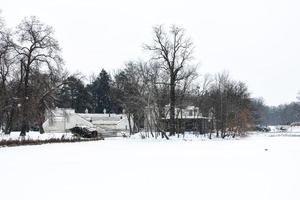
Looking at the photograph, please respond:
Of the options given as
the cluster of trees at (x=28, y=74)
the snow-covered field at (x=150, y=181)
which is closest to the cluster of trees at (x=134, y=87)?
the cluster of trees at (x=28, y=74)

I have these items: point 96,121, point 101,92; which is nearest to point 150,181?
point 96,121

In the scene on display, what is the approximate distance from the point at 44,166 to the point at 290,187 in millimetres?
10409

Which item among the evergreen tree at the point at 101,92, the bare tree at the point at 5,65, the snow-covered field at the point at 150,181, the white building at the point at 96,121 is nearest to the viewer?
the snow-covered field at the point at 150,181

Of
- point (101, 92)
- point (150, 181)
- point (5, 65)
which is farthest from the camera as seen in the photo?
point (101, 92)

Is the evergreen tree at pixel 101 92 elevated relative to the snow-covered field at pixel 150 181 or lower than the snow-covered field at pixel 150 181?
elevated

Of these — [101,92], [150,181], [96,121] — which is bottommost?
[150,181]

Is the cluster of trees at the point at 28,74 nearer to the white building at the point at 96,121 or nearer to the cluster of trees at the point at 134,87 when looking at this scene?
the cluster of trees at the point at 134,87

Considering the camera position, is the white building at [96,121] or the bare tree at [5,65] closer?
the bare tree at [5,65]

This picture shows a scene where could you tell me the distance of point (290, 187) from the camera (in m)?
13.5

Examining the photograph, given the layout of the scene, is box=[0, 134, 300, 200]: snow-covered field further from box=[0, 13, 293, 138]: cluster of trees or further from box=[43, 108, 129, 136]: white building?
box=[43, 108, 129, 136]: white building

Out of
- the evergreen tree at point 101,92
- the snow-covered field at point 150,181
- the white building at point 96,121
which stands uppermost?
the evergreen tree at point 101,92

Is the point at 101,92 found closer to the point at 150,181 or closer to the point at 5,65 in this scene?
the point at 5,65

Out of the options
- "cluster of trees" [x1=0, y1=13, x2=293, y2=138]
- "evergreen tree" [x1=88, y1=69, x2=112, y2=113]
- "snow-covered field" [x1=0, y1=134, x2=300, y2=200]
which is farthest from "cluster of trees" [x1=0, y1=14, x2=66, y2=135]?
"evergreen tree" [x1=88, y1=69, x2=112, y2=113]

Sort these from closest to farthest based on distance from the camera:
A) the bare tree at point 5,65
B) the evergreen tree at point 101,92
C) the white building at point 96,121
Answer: the bare tree at point 5,65
the white building at point 96,121
the evergreen tree at point 101,92
